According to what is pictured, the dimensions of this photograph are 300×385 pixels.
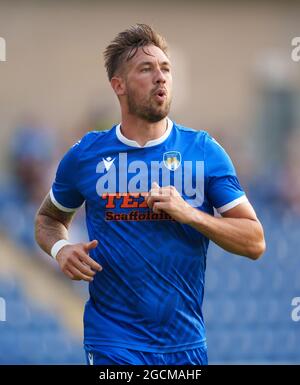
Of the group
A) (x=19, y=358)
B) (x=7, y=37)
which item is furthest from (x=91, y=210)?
(x=7, y=37)

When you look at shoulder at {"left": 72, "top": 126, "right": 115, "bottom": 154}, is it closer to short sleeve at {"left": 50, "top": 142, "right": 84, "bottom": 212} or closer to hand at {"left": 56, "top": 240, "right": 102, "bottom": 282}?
short sleeve at {"left": 50, "top": 142, "right": 84, "bottom": 212}

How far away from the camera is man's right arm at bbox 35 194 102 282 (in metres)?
4.81

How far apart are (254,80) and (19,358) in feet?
26.8

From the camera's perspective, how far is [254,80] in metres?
16.7

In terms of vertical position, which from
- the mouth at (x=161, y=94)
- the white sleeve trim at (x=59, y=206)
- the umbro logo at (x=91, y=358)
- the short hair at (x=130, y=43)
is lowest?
the umbro logo at (x=91, y=358)

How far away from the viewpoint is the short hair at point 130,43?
5090mm

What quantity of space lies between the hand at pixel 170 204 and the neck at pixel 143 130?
19.4 inches

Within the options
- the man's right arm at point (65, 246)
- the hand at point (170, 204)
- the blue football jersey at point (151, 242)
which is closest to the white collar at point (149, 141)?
the blue football jersey at point (151, 242)

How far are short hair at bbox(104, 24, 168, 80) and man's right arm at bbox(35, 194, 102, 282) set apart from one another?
858 millimetres

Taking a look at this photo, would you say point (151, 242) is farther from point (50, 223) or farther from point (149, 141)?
point (50, 223)

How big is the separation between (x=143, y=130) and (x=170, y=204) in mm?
640

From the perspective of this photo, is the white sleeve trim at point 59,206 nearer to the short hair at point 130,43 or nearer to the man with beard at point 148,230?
the man with beard at point 148,230

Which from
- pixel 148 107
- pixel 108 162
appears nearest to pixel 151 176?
pixel 108 162

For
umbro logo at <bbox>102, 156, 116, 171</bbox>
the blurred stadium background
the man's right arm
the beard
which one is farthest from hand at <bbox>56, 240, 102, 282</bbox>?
the blurred stadium background
